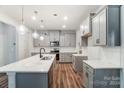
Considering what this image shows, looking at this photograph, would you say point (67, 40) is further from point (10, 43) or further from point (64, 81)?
point (64, 81)

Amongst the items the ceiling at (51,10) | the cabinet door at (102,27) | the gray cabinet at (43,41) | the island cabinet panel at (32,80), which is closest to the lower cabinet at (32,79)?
the island cabinet panel at (32,80)

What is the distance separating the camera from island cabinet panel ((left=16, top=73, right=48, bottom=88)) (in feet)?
7.88

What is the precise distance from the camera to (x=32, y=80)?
2426 mm

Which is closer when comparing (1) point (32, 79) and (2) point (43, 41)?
(1) point (32, 79)

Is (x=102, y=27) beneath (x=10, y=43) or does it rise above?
above

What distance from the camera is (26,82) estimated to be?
2.43 metres

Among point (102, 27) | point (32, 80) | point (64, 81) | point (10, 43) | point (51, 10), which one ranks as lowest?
point (64, 81)

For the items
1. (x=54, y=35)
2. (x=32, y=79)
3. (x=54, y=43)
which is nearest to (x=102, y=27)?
(x=32, y=79)

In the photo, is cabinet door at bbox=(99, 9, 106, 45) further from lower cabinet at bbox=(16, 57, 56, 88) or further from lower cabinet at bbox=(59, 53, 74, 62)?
lower cabinet at bbox=(59, 53, 74, 62)

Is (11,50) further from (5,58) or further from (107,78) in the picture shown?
(107,78)

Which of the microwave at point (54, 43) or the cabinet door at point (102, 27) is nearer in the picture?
the cabinet door at point (102, 27)

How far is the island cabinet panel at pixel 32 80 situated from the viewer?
2.40 metres

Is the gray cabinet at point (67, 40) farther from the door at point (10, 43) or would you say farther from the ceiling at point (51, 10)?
the ceiling at point (51, 10)
